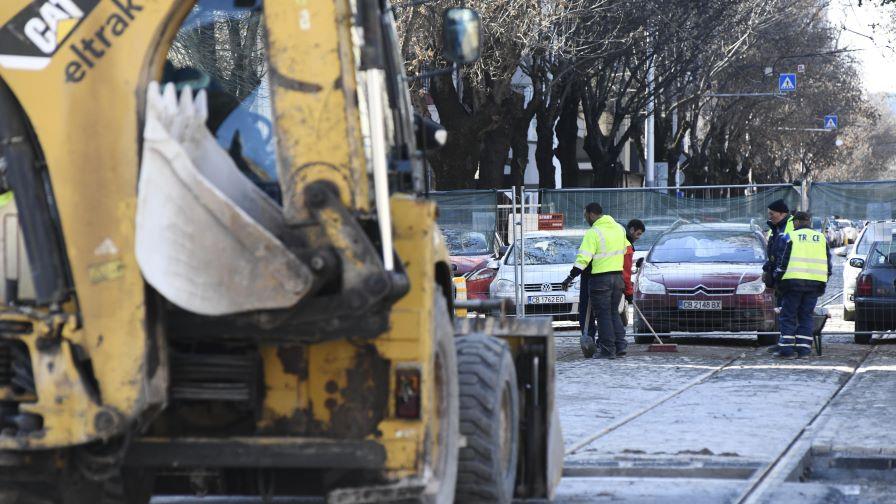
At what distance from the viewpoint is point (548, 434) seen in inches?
295

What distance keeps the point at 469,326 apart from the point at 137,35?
2.78 m

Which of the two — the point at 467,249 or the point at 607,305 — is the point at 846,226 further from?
the point at 607,305

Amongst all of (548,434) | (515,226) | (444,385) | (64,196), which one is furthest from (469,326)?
(515,226)

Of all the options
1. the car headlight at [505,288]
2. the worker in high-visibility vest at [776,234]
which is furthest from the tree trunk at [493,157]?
the worker in high-visibility vest at [776,234]

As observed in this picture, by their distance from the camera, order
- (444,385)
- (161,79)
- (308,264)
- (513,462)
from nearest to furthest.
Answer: (308,264) → (161,79) → (444,385) → (513,462)

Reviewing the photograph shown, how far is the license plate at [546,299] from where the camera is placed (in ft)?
66.6

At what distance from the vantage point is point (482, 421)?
21.5 feet

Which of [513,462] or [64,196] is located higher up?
[64,196]

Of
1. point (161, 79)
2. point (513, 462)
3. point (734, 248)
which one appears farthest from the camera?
point (734, 248)

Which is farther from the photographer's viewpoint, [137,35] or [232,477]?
[232,477]

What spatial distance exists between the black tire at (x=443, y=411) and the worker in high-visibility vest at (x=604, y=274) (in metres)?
10.4

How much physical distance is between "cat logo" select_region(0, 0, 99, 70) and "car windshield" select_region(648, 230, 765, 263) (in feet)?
46.3

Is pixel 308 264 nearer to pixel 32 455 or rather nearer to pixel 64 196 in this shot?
pixel 64 196

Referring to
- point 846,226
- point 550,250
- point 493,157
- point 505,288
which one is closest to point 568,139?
point 493,157
